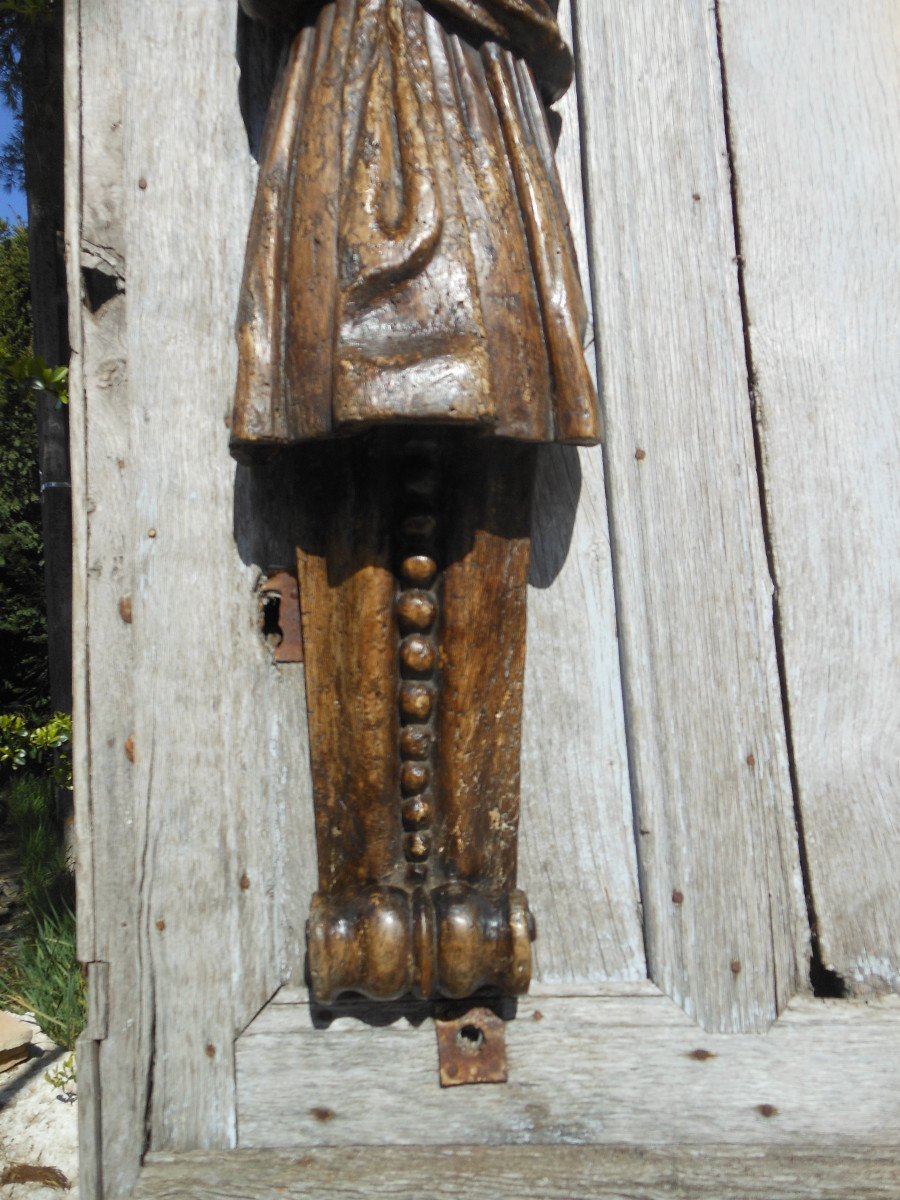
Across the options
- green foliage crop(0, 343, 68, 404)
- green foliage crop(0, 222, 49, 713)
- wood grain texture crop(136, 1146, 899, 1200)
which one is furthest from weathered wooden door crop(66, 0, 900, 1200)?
green foliage crop(0, 222, 49, 713)

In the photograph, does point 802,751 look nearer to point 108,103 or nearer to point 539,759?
point 539,759

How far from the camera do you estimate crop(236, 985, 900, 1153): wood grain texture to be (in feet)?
3.24

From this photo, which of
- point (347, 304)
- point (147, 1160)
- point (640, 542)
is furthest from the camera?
point (640, 542)

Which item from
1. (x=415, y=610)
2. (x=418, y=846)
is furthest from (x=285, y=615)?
(x=418, y=846)

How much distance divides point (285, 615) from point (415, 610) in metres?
0.20

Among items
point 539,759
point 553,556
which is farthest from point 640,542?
point 539,759

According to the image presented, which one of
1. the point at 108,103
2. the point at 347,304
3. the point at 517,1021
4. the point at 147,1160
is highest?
the point at 108,103

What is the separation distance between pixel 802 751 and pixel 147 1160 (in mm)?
840

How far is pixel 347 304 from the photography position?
0.86m

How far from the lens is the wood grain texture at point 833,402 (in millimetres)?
1072

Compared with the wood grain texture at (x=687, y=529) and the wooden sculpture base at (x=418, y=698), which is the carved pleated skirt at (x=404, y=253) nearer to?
the wooden sculpture base at (x=418, y=698)

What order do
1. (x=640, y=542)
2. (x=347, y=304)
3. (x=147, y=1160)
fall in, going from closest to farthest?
(x=347, y=304) < (x=147, y=1160) < (x=640, y=542)

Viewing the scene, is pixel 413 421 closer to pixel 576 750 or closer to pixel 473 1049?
pixel 576 750

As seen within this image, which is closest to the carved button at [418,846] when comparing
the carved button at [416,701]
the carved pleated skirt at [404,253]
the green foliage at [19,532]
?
the carved button at [416,701]
